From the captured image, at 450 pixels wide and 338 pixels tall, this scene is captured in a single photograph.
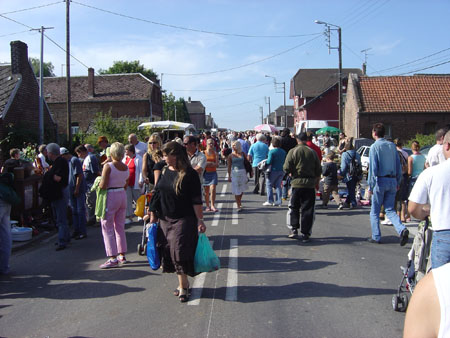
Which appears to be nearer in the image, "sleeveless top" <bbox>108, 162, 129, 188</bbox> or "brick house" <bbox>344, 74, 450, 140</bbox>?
"sleeveless top" <bbox>108, 162, 129, 188</bbox>

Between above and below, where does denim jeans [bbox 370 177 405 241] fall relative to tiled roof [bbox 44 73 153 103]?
below

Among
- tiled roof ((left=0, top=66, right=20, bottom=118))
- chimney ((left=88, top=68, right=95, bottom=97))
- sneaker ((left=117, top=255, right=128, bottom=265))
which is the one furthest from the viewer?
chimney ((left=88, top=68, right=95, bottom=97))

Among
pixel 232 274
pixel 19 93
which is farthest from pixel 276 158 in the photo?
pixel 19 93

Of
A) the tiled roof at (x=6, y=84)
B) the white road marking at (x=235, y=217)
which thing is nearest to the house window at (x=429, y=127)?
the white road marking at (x=235, y=217)

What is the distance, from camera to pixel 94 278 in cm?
616

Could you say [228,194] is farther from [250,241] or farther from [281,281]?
[281,281]

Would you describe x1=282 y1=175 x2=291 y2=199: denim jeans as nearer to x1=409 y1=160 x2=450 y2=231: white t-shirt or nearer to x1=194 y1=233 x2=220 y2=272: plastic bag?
x1=194 y1=233 x2=220 y2=272: plastic bag

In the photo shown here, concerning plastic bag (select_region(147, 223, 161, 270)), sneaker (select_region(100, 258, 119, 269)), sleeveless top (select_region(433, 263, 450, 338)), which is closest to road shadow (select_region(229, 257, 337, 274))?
plastic bag (select_region(147, 223, 161, 270))

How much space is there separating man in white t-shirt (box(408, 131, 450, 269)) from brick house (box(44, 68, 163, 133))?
45.9 m

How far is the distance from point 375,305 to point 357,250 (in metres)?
2.56

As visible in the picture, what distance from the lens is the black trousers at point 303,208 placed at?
8.02 meters

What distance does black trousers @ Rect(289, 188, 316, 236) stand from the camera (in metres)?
8.02

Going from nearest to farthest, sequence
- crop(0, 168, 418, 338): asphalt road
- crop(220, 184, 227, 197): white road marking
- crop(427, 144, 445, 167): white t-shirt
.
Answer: crop(0, 168, 418, 338): asphalt road
crop(427, 144, 445, 167): white t-shirt
crop(220, 184, 227, 197): white road marking

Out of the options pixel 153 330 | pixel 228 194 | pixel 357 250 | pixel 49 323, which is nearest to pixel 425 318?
pixel 153 330
